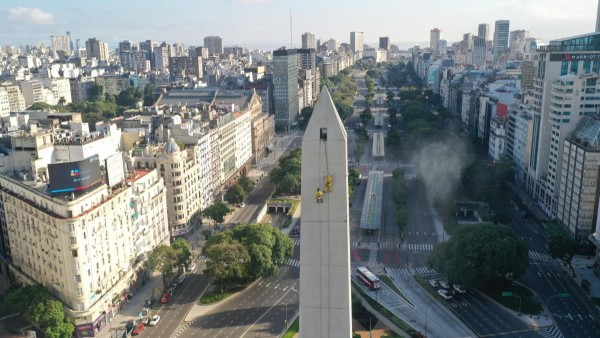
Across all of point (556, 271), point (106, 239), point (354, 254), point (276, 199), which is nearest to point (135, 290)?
point (106, 239)

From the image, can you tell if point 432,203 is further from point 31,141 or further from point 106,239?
point 31,141

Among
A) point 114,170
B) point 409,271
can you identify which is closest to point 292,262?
point 409,271

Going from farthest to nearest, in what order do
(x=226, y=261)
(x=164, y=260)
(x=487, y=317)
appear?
(x=164, y=260), (x=226, y=261), (x=487, y=317)

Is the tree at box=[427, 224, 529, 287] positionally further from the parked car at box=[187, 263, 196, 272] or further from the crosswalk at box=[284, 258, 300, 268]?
the parked car at box=[187, 263, 196, 272]

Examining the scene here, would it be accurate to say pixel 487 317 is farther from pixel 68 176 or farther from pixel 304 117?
pixel 304 117

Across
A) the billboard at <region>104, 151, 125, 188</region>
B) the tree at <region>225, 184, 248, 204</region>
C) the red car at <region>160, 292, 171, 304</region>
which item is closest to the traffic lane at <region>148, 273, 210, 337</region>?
the red car at <region>160, 292, 171, 304</region>

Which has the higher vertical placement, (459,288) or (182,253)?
(182,253)
